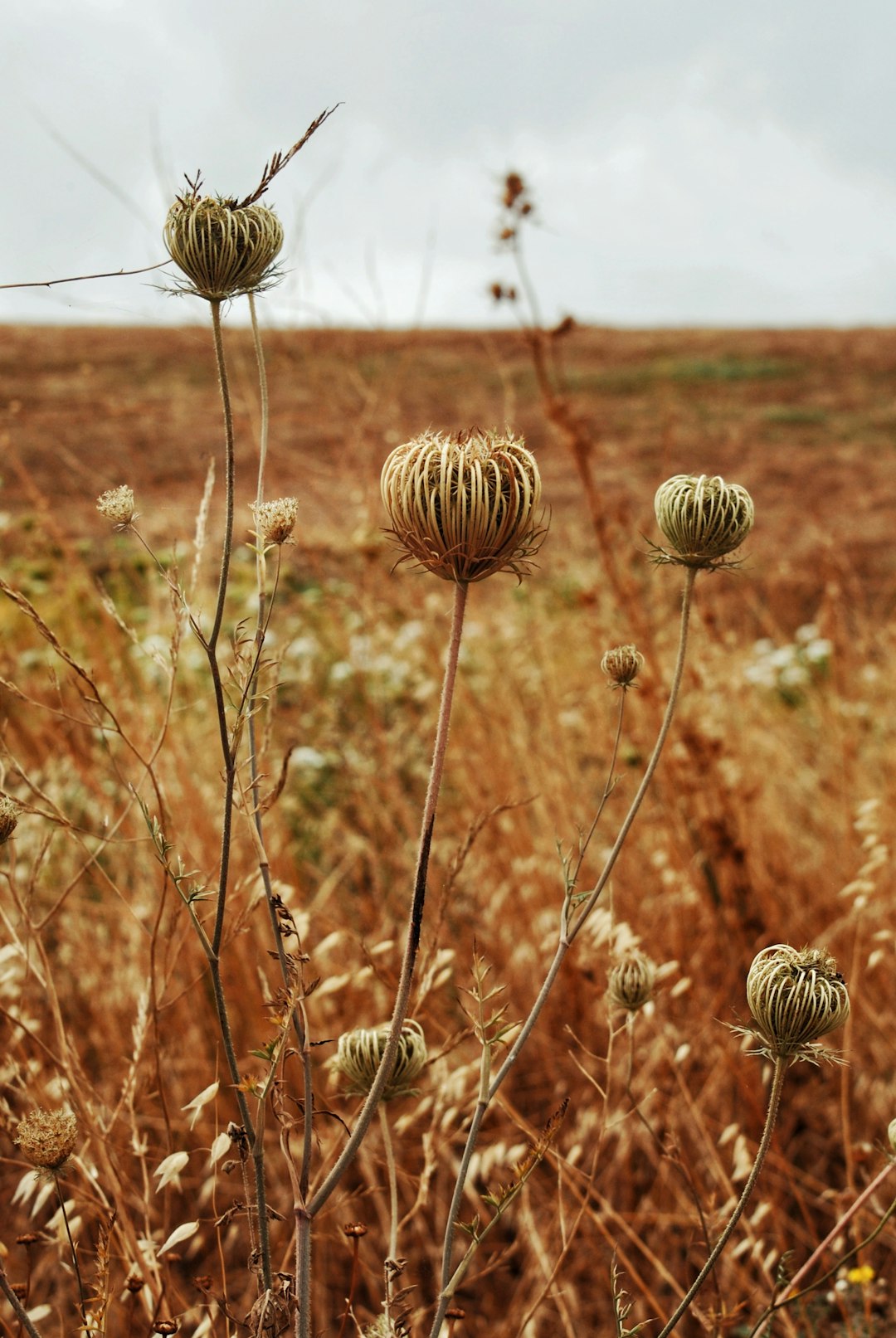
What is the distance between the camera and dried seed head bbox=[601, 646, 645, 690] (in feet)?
3.22

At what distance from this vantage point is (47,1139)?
84cm

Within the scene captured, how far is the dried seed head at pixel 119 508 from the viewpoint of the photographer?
2.69ft

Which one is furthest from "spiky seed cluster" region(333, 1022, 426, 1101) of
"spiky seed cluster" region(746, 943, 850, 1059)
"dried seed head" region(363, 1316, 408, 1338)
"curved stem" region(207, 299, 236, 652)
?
"curved stem" region(207, 299, 236, 652)

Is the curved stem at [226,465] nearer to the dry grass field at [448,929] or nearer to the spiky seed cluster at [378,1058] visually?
the dry grass field at [448,929]

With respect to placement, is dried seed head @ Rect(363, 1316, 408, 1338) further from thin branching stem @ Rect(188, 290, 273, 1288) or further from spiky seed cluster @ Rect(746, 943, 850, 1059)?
spiky seed cluster @ Rect(746, 943, 850, 1059)

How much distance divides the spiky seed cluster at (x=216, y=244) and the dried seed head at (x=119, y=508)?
166mm

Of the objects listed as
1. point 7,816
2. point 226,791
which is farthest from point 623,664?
point 7,816

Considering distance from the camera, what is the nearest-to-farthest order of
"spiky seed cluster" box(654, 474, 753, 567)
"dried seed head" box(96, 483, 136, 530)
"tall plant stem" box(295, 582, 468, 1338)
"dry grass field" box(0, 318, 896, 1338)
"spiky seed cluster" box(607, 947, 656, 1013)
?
"tall plant stem" box(295, 582, 468, 1338) < "dried seed head" box(96, 483, 136, 530) < "spiky seed cluster" box(654, 474, 753, 567) < "spiky seed cluster" box(607, 947, 656, 1013) < "dry grass field" box(0, 318, 896, 1338)

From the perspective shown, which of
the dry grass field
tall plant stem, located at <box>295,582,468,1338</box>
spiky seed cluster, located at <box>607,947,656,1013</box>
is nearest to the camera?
tall plant stem, located at <box>295,582,468,1338</box>

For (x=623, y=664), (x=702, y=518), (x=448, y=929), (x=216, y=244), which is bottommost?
(x=448, y=929)

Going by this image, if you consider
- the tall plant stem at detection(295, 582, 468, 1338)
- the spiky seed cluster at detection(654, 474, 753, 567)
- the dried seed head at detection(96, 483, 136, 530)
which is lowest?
the tall plant stem at detection(295, 582, 468, 1338)

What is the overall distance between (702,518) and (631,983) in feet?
1.67

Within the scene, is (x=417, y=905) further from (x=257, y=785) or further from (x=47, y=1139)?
(x=47, y=1139)

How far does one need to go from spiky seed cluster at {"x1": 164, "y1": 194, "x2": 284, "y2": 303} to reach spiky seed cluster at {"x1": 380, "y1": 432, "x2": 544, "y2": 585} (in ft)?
0.66
